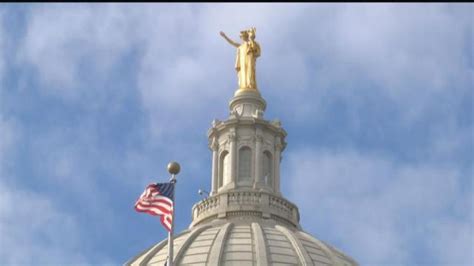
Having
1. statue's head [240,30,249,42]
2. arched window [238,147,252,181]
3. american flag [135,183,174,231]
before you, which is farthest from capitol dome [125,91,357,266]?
american flag [135,183,174,231]

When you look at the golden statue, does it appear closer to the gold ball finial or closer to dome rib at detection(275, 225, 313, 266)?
dome rib at detection(275, 225, 313, 266)

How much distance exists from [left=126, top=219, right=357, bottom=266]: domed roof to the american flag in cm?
2105

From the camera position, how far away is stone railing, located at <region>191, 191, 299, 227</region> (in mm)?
64812

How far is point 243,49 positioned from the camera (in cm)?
7438

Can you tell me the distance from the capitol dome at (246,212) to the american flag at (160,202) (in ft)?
63.1

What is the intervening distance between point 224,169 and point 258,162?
2321 millimetres

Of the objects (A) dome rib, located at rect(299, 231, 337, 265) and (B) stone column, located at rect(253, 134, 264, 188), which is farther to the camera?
(B) stone column, located at rect(253, 134, 264, 188)

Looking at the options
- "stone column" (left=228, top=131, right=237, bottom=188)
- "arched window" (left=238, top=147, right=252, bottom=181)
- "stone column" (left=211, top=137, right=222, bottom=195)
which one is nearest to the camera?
"stone column" (left=228, top=131, right=237, bottom=188)

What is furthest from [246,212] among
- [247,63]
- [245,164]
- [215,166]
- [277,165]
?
[247,63]

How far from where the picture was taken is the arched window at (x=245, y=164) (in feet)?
225

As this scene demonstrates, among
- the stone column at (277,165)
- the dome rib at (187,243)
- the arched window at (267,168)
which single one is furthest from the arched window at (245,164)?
the dome rib at (187,243)

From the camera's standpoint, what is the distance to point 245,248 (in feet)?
195

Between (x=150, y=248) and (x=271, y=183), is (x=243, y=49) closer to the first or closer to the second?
(x=271, y=183)

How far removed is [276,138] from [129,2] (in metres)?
56.0
